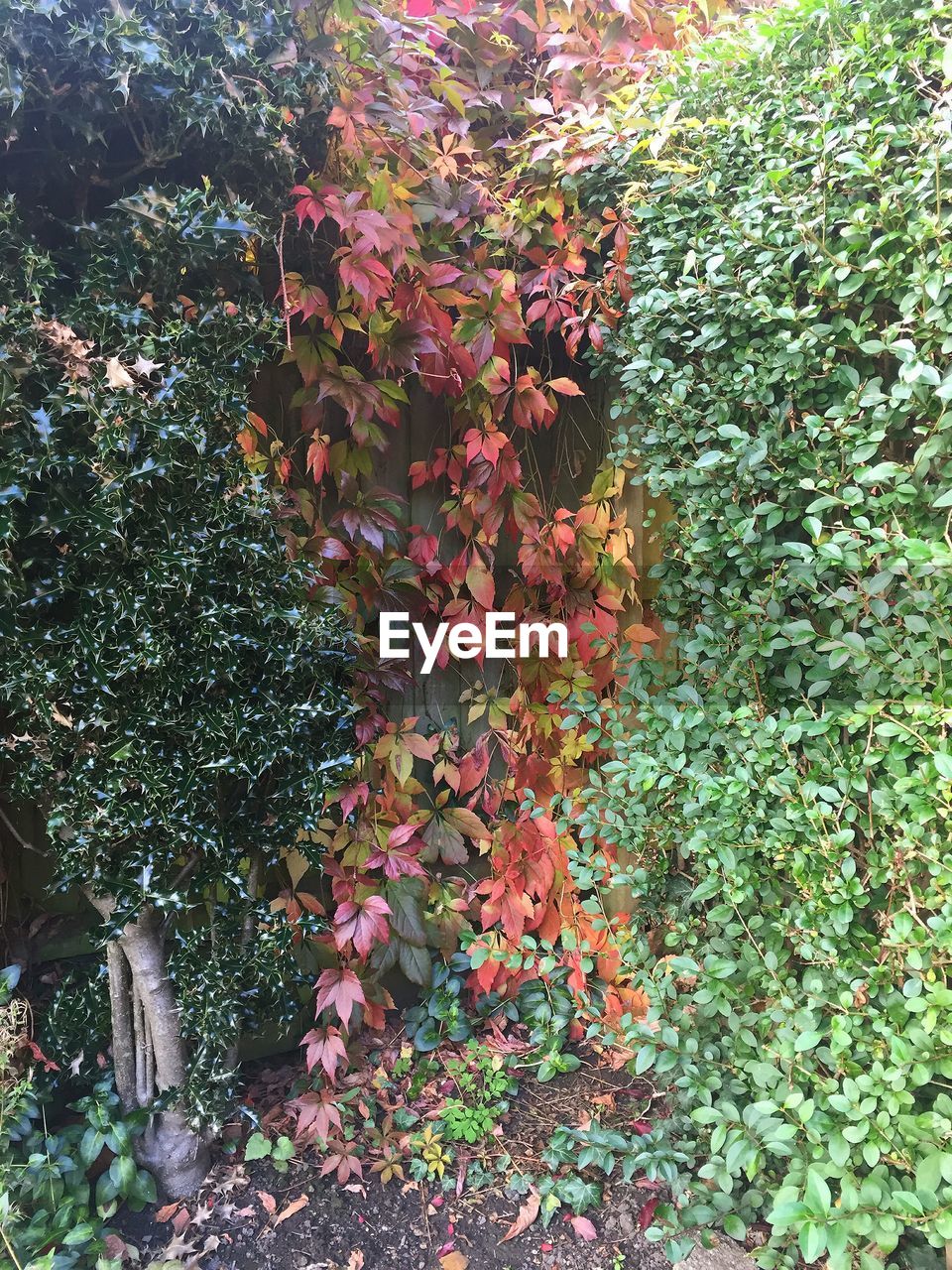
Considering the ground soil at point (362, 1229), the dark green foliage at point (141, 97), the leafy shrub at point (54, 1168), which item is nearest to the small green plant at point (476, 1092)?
the ground soil at point (362, 1229)

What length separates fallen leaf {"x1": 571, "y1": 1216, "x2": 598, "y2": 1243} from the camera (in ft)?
5.45

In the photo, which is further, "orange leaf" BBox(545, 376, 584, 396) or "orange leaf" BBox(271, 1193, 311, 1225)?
"orange leaf" BBox(545, 376, 584, 396)

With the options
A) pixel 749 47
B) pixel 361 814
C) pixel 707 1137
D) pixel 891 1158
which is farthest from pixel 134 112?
pixel 707 1137

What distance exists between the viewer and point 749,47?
4.92 ft

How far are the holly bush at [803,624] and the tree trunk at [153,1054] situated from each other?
1067 mm

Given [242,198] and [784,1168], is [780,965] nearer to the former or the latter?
[784,1168]

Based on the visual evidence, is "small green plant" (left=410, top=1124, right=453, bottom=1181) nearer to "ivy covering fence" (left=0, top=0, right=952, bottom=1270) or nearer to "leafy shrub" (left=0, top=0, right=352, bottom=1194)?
"ivy covering fence" (left=0, top=0, right=952, bottom=1270)

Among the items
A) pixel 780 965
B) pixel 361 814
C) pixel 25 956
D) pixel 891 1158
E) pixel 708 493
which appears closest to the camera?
pixel 891 1158

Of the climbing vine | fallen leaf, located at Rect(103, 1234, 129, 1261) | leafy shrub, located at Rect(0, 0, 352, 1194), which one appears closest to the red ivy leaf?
the climbing vine

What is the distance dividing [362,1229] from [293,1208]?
0.17 meters

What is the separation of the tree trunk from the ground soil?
78mm

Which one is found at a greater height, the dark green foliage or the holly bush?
the dark green foliage

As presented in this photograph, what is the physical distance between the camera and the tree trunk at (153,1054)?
1.62 m

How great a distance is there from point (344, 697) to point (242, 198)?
1.15 m
